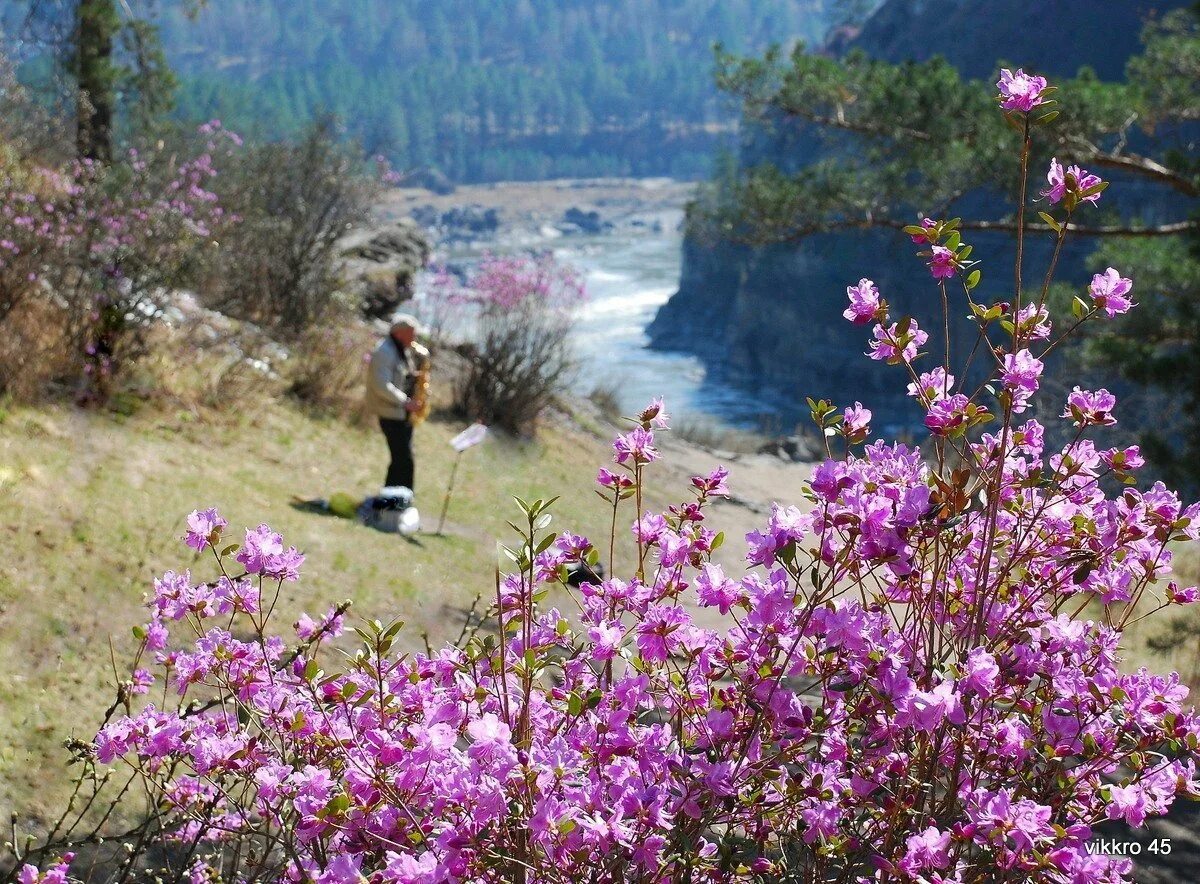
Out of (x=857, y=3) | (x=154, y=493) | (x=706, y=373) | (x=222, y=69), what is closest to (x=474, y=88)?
(x=222, y=69)

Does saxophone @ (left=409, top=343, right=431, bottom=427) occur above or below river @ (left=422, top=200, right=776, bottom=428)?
above

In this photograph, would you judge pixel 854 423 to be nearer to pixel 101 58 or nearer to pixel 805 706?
pixel 805 706

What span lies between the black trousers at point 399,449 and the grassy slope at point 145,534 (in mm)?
464

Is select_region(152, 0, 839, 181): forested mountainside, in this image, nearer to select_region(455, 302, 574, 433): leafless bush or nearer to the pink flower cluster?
select_region(455, 302, 574, 433): leafless bush

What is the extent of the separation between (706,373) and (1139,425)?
153 ft

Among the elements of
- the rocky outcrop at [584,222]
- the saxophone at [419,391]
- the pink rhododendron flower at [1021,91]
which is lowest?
the rocky outcrop at [584,222]

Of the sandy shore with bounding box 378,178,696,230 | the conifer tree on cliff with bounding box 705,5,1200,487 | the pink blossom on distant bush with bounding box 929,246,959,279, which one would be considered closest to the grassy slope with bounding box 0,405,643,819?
the pink blossom on distant bush with bounding box 929,246,959,279

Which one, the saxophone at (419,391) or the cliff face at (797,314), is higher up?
the saxophone at (419,391)

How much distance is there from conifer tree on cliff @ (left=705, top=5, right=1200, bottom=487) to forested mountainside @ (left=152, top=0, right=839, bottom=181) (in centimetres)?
8705

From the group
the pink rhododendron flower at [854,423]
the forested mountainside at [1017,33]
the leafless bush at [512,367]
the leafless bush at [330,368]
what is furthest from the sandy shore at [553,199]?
the pink rhododendron flower at [854,423]

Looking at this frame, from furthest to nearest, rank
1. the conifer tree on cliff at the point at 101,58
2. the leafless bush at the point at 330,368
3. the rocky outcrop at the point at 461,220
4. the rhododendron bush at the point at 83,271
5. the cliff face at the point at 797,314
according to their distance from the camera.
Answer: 1. the rocky outcrop at the point at 461,220
2. the cliff face at the point at 797,314
3. the conifer tree on cliff at the point at 101,58
4. the leafless bush at the point at 330,368
5. the rhododendron bush at the point at 83,271

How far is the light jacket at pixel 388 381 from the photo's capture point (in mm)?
7098

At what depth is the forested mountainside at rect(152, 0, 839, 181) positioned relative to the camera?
127438 mm

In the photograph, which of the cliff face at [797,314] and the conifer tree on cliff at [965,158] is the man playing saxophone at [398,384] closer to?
the conifer tree on cliff at [965,158]
